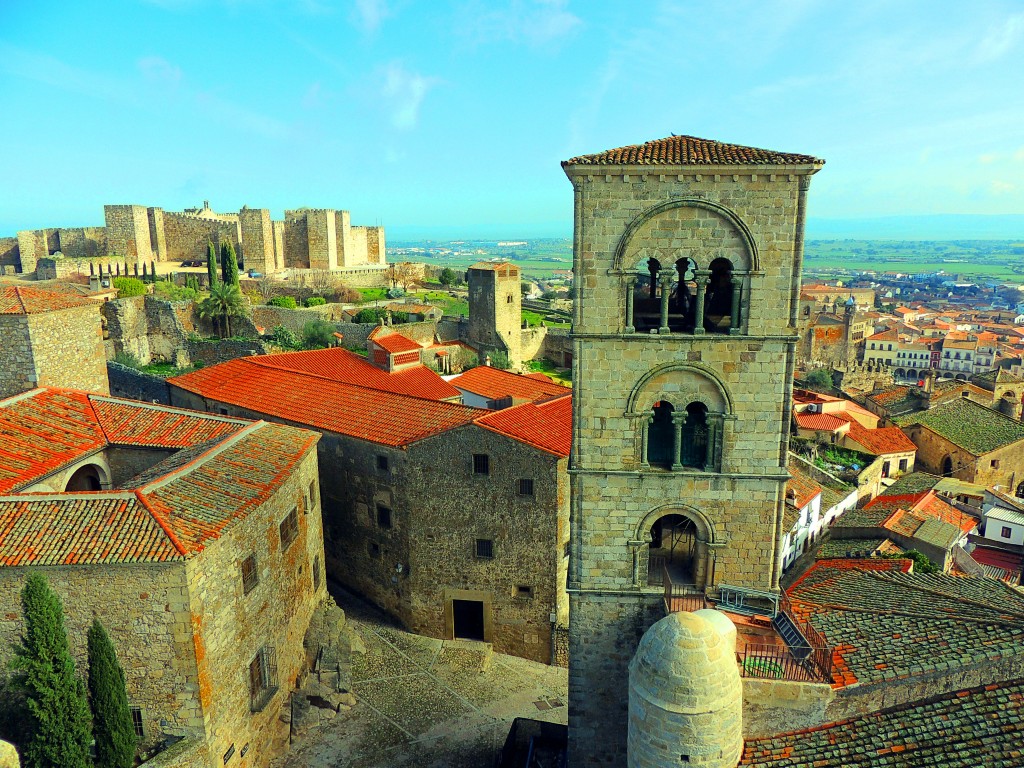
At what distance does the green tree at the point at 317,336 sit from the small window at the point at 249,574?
3339 cm

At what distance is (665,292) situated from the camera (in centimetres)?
1312

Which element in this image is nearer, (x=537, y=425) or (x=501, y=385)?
(x=537, y=425)

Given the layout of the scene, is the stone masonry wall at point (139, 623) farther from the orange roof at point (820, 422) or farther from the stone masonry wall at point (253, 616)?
the orange roof at point (820, 422)

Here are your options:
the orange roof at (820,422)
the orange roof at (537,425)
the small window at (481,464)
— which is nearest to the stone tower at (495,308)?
the orange roof at (820,422)

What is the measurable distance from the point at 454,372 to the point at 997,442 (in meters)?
36.6

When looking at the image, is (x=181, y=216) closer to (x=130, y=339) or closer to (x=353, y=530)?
(x=130, y=339)

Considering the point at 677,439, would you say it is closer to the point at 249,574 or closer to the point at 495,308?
the point at 249,574

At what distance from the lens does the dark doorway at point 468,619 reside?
937 inches

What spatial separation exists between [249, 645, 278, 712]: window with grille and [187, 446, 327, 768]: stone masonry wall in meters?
0.15

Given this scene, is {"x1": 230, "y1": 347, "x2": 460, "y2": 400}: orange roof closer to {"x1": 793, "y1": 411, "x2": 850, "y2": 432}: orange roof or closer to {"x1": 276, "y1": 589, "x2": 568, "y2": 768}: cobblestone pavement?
{"x1": 276, "y1": 589, "x2": 568, "y2": 768}: cobblestone pavement

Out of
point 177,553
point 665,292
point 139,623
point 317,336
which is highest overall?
point 665,292

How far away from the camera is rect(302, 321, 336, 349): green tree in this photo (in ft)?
163

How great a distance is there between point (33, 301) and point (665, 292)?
21.9m

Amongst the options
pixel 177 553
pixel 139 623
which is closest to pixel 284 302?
pixel 139 623
